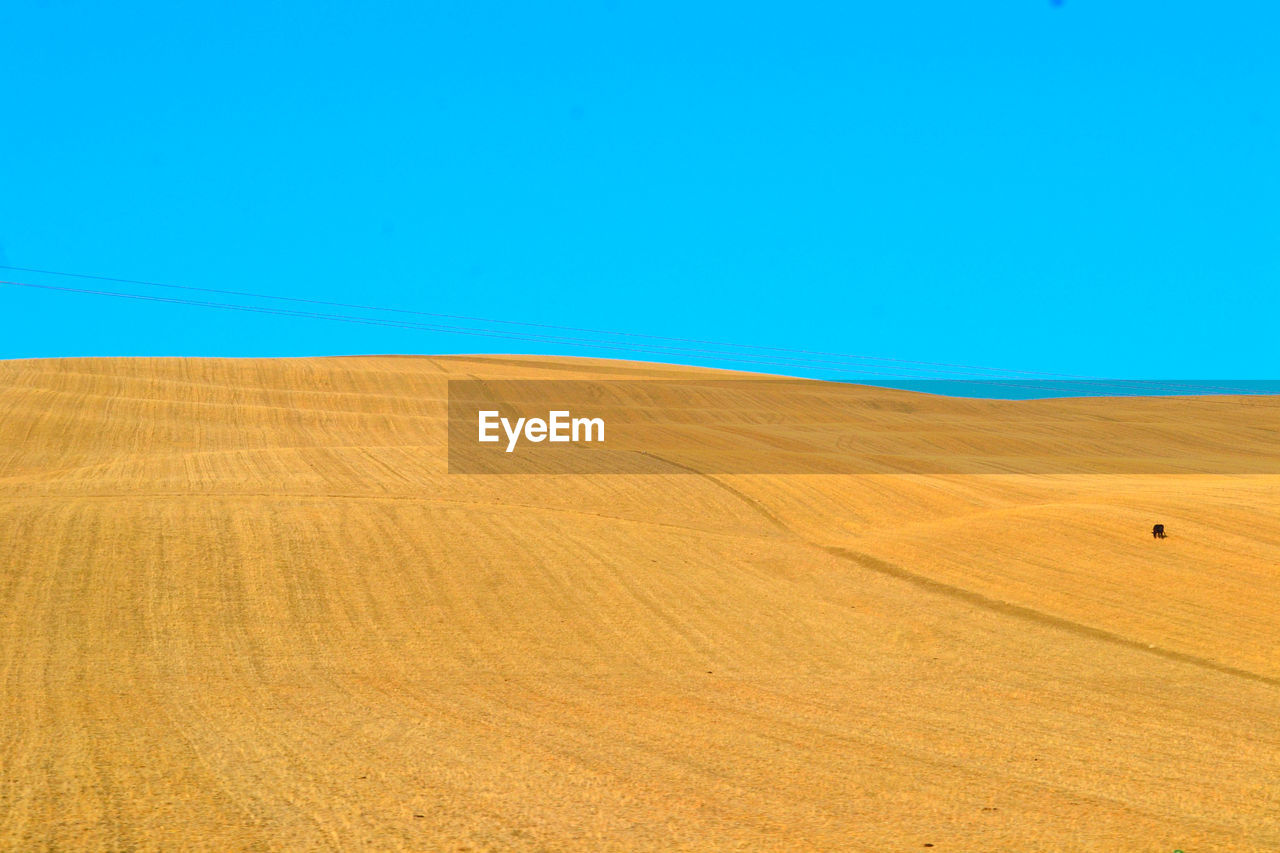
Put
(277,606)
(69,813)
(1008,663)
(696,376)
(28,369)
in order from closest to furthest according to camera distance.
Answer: (69,813) < (1008,663) < (277,606) < (28,369) < (696,376)

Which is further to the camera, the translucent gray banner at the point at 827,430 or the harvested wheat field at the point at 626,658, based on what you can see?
the translucent gray banner at the point at 827,430

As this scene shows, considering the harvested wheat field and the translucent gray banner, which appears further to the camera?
the translucent gray banner

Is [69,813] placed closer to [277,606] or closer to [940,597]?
[277,606]

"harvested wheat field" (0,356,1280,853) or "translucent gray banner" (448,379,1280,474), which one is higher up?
"translucent gray banner" (448,379,1280,474)

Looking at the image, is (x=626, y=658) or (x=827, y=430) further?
(x=827, y=430)

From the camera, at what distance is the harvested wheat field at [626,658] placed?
34.1ft

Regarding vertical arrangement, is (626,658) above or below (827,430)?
below

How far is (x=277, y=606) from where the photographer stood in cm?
2023

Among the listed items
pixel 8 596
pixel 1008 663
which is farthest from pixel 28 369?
pixel 1008 663

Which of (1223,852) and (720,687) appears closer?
(1223,852)

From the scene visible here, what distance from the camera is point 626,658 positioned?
731 inches

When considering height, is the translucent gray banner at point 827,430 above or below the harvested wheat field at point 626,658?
above

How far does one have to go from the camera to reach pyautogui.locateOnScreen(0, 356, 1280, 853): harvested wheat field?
10391mm

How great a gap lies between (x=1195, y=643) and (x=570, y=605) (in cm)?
1049
